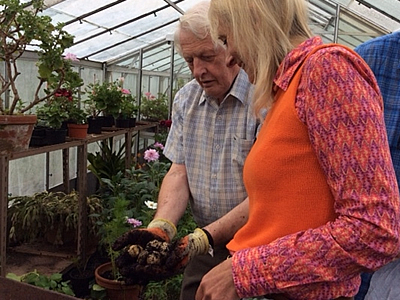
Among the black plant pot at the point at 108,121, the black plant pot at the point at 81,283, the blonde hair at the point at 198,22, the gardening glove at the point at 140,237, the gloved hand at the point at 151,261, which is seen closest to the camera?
the gloved hand at the point at 151,261

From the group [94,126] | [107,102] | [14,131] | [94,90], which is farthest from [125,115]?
[14,131]

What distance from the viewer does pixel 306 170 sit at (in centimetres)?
82

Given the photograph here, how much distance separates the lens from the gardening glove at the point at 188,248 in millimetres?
1090

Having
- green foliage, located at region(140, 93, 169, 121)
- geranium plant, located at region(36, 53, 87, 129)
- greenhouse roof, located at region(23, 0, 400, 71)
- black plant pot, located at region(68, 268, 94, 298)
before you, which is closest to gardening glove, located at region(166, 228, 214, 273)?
geranium plant, located at region(36, 53, 87, 129)

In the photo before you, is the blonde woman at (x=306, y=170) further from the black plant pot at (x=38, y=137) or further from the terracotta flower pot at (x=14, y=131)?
the black plant pot at (x=38, y=137)

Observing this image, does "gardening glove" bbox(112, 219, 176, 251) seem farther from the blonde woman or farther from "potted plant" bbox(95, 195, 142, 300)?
"potted plant" bbox(95, 195, 142, 300)

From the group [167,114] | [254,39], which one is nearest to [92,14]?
[167,114]

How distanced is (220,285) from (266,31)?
0.48 meters

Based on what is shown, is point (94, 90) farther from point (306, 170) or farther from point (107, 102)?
point (306, 170)

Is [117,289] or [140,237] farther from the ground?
[140,237]

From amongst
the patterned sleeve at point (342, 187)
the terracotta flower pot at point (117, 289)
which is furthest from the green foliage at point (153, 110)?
the patterned sleeve at point (342, 187)

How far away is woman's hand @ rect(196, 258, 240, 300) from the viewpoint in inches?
33.6

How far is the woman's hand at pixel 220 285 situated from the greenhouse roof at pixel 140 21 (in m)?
4.68

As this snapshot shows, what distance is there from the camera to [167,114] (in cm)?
833
